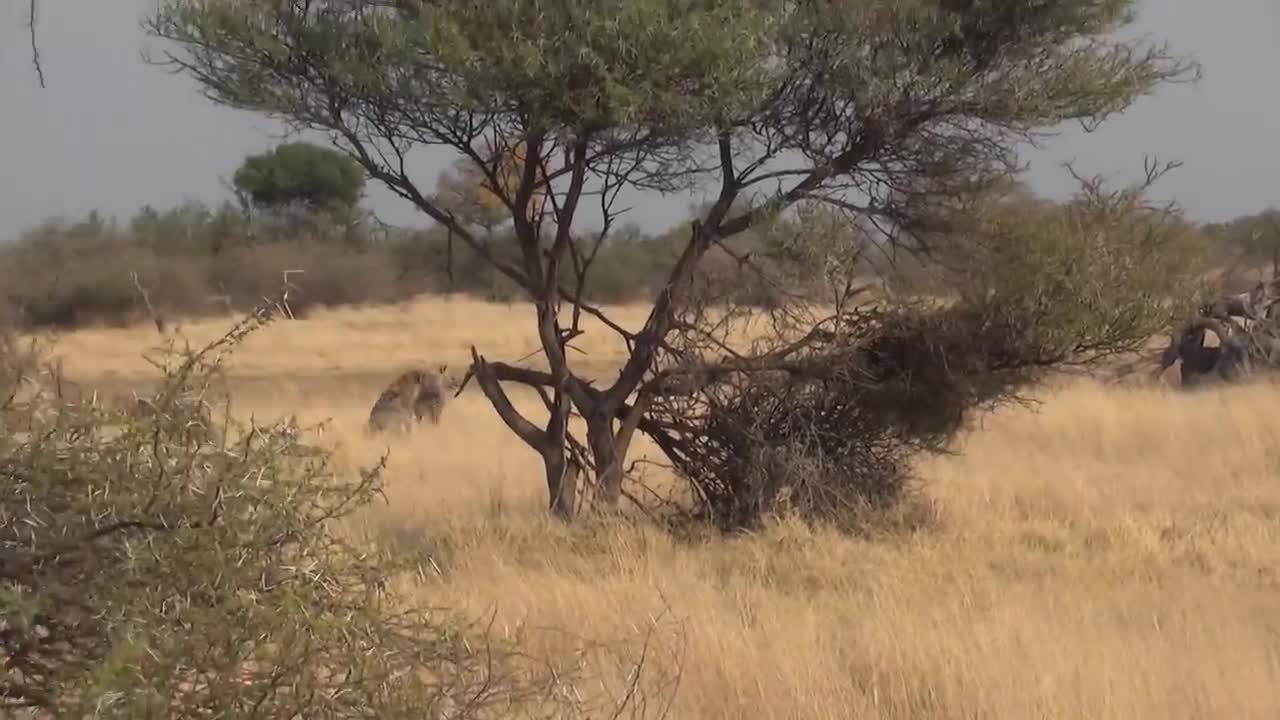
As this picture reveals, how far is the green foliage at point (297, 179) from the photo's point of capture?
5056 cm

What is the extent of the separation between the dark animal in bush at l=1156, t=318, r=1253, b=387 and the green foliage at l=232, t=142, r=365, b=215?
36.4m

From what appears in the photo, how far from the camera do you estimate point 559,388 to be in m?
8.60

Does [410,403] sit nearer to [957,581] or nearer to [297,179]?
[957,581]

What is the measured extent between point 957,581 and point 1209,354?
1376cm

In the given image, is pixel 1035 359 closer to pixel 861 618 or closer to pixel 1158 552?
pixel 1158 552

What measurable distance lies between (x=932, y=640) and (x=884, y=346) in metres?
3.72

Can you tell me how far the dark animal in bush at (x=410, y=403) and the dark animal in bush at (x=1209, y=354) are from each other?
9531 mm

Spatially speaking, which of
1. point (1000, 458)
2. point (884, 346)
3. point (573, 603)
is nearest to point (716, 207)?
point (884, 346)

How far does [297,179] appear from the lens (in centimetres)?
5138

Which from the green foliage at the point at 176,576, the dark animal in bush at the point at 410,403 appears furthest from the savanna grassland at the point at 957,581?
the dark animal in bush at the point at 410,403

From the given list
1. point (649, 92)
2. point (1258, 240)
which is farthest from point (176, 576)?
point (1258, 240)

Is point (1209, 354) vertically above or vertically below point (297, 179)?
below

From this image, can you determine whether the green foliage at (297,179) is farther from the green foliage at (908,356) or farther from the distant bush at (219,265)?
the green foliage at (908,356)

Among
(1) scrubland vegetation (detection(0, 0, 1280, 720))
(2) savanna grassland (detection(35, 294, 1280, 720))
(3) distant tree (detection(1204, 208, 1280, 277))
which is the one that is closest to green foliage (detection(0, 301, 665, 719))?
(1) scrubland vegetation (detection(0, 0, 1280, 720))
